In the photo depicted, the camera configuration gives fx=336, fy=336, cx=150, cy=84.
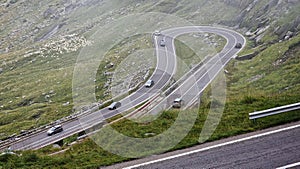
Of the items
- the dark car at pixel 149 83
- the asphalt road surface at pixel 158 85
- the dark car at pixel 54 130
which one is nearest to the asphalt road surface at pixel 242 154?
the asphalt road surface at pixel 158 85

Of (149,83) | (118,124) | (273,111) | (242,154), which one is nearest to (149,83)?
(149,83)

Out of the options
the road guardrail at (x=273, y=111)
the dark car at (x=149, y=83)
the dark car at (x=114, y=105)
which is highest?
the dark car at (x=149, y=83)

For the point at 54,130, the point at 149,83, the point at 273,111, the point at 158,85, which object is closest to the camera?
the point at 273,111

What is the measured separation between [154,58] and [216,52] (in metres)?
16.7

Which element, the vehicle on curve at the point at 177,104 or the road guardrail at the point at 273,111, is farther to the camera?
the vehicle on curve at the point at 177,104

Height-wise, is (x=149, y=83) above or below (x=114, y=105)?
above

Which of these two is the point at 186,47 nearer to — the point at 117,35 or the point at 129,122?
the point at 117,35

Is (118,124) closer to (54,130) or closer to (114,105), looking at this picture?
(54,130)

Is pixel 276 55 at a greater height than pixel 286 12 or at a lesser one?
lesser

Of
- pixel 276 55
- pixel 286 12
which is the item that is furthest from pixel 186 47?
pixel 276 55

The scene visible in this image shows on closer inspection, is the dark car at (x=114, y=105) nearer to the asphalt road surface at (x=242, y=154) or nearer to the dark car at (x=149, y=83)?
the dark car at (x=149, y=83)

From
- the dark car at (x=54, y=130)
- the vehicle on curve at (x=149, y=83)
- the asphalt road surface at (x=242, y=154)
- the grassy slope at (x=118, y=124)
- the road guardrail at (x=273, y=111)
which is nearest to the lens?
the asphalt road surface at (x=242, y=154)

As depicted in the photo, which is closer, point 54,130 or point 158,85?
point 54,130

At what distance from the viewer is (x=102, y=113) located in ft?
209
